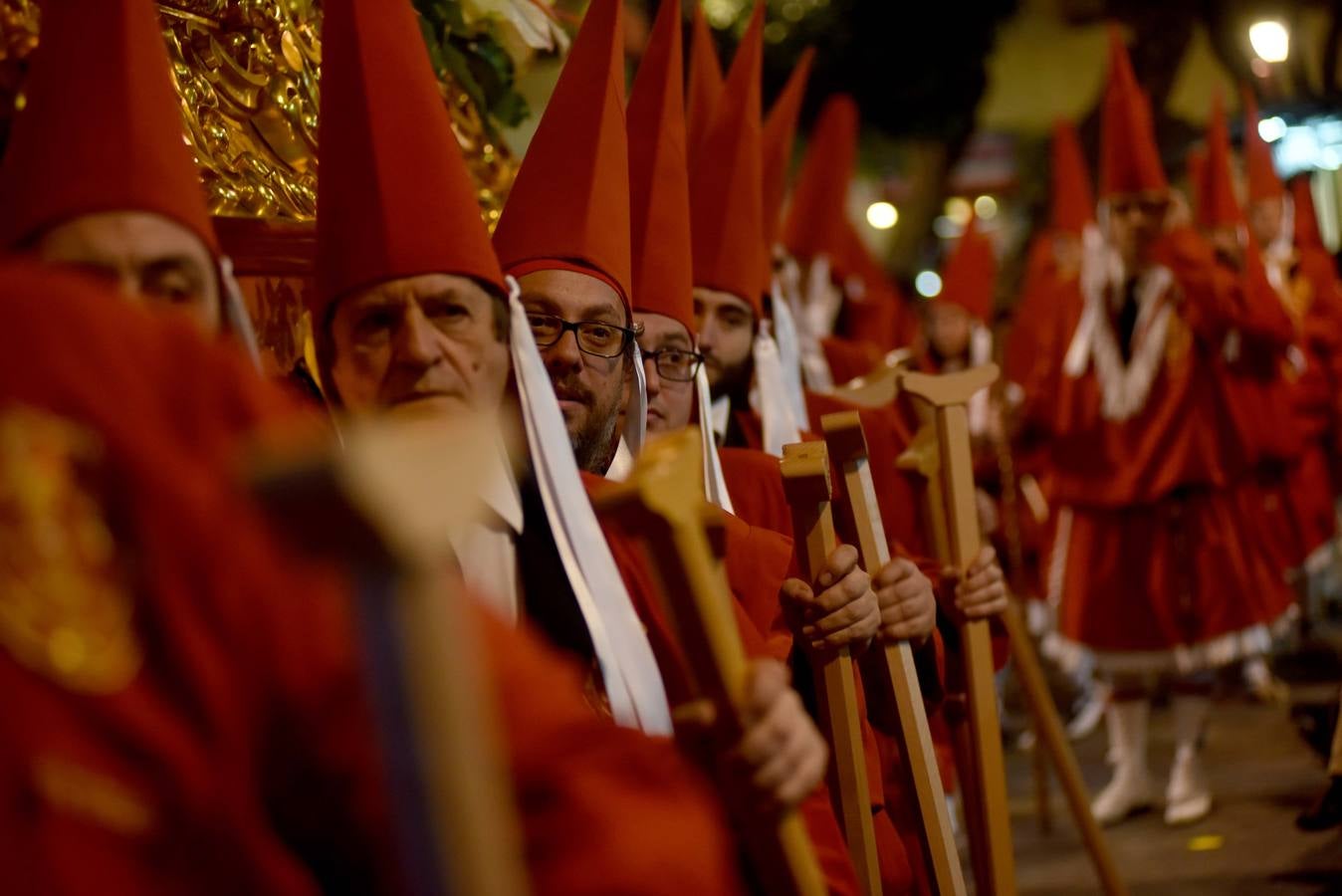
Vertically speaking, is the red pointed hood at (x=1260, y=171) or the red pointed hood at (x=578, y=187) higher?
the red pointed hood at (x=1260, y=171)

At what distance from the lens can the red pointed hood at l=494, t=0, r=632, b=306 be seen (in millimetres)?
2693

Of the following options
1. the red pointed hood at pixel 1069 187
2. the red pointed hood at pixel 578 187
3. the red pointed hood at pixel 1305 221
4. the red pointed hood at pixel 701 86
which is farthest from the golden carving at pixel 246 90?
the red pointed hood at pixel 1305 221

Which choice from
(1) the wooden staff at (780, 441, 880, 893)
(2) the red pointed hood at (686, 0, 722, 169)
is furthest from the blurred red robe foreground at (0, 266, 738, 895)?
(2) the red pointed hood at (686, 0, 722, 169)

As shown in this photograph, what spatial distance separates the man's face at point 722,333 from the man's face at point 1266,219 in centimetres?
601

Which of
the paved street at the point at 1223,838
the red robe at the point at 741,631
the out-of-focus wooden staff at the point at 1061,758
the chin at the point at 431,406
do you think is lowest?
the paved street at the point at 1223,838

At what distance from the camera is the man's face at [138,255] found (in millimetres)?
1611

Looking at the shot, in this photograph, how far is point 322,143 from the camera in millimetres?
2203

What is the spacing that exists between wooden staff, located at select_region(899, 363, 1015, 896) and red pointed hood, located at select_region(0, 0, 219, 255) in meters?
1.43

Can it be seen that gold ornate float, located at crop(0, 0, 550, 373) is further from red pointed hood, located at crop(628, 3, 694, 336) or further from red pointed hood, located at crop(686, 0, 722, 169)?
red pointed hood, located at crop(686, 0, 722, 169)

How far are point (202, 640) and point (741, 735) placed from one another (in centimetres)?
61

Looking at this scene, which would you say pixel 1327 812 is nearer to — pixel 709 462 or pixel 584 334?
pixel 709 462

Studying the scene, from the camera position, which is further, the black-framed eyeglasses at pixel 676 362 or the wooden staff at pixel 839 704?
the black-framed eyeglasses at pixel 676 362

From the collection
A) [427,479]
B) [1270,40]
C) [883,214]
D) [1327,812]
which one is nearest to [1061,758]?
[1327,812]

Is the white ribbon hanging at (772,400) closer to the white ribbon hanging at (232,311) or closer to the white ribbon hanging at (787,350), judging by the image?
the white ribbon hanging at (787,350)
